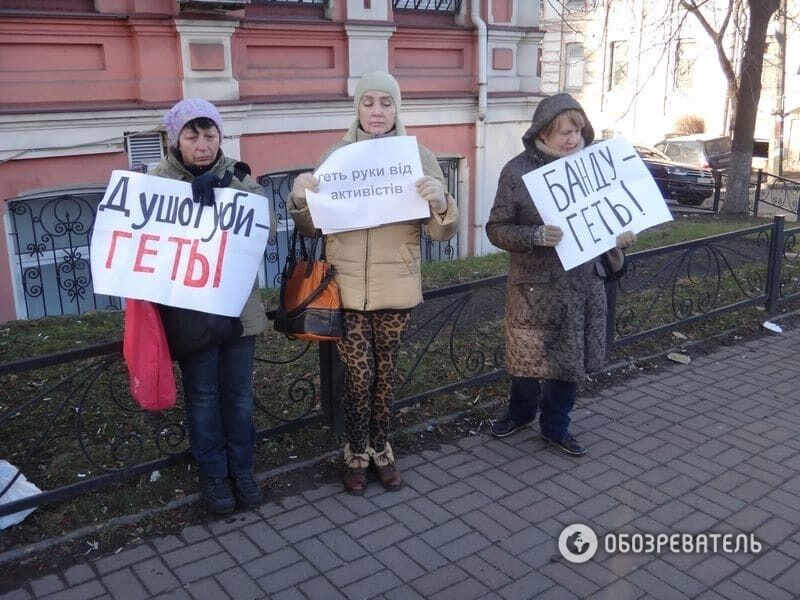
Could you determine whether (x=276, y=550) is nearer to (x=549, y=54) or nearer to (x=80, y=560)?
(x=80, y=560)

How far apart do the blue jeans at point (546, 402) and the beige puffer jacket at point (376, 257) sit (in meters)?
1.07

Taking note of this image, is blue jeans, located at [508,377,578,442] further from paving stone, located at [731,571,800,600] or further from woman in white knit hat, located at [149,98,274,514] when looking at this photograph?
woman in white knit hat, located at [149,98,274,514]

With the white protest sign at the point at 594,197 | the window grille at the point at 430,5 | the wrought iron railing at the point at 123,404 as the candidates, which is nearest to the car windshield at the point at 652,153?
the window grille at the point at 430,5

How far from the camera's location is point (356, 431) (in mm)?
3820

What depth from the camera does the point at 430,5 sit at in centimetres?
976

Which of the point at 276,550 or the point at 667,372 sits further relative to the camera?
the point at 667,372

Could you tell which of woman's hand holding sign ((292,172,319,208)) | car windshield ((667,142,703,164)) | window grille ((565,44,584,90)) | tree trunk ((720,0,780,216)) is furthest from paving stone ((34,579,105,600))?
window grille ((565,44,584,90))

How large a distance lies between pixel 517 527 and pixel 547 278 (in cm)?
126

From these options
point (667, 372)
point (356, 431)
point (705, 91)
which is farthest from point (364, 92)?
point (705, 91)

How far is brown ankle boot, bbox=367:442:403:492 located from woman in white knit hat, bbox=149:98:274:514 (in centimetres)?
61

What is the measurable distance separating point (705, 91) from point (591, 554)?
3001 centimetres

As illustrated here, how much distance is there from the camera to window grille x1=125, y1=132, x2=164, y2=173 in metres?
7.27

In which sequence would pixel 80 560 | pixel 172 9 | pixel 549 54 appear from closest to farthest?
pixel 80 560 → pixel 172 9 → pixel 549 54

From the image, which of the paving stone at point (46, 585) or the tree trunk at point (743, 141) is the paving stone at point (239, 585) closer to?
the paving stone at point (46, 585)
